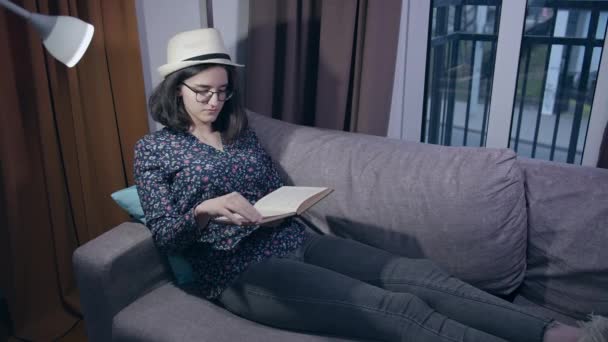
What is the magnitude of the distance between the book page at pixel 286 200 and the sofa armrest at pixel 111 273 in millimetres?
444

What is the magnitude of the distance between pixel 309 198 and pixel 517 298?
31.0 inches

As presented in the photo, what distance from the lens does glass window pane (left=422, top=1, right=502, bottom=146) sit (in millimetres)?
2350

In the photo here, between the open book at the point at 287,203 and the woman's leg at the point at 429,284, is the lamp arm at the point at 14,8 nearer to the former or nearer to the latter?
the open book at the point at 287,203

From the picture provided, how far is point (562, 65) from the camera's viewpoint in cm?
244

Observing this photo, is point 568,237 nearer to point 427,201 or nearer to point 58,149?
point 427,201

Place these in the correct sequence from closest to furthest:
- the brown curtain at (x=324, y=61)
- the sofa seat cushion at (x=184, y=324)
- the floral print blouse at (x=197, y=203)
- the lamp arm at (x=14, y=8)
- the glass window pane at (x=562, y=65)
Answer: the lamp arm at (x=14, y=8) < the sofa seat cushion at (x=184, y=324) < the floral print blouse at (x=197, y=203) < the brown curtain at (x=324, y=61) < the glass window pane at (x=562, y=65)

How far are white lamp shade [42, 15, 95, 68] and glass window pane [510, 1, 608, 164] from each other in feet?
5.35

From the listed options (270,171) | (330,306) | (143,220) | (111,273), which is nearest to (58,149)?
(143,220)

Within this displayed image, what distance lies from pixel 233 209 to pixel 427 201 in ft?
2.03

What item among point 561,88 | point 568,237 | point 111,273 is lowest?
point 111,273

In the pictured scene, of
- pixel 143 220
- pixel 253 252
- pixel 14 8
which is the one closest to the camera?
pixel 14 8

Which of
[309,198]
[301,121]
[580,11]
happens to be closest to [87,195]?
[301,121]

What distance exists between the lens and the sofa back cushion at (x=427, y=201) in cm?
145

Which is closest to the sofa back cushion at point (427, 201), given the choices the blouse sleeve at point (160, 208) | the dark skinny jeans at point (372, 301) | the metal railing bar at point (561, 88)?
the dark skinny jeans at point (372, 301)
